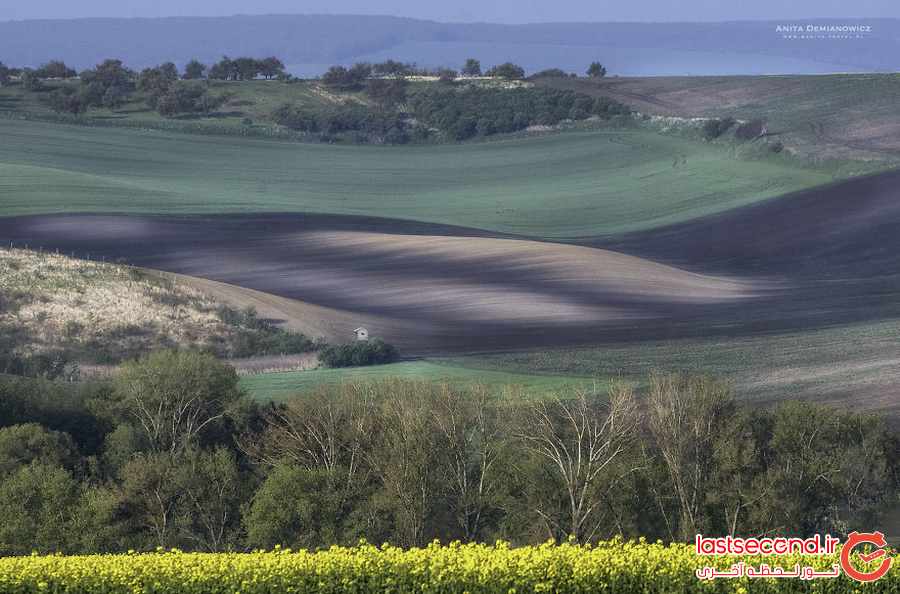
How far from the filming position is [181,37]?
540ft

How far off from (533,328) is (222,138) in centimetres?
4553

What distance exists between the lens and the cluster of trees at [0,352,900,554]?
24.9m

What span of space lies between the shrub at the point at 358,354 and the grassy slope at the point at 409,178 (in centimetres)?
2451

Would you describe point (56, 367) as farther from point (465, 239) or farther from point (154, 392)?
point (465, 239)

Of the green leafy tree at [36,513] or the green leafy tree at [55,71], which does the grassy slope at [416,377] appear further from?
the green leafy tree at [55,71]

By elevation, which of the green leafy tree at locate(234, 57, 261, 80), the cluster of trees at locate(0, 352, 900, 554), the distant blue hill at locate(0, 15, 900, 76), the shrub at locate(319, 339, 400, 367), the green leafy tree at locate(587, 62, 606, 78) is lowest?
the shrub at locate(319, 339, 400, 367)

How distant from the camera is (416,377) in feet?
127

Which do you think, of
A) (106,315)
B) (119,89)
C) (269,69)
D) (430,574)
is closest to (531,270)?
(106,315)

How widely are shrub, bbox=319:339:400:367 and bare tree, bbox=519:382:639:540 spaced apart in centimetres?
1167

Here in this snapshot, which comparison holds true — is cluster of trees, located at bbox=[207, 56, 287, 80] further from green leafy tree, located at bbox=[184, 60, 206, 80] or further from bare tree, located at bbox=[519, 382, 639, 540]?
bare tree, located at bbox=[519, 382, 639, 540]

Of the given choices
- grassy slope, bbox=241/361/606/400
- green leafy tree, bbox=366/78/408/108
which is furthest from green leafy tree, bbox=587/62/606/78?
grassy slope, bbox=241/361/606/400

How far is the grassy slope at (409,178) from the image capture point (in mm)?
68500

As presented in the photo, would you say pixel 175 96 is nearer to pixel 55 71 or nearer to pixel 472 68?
pixel 55 71

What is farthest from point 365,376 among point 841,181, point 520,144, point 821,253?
point 520,144
